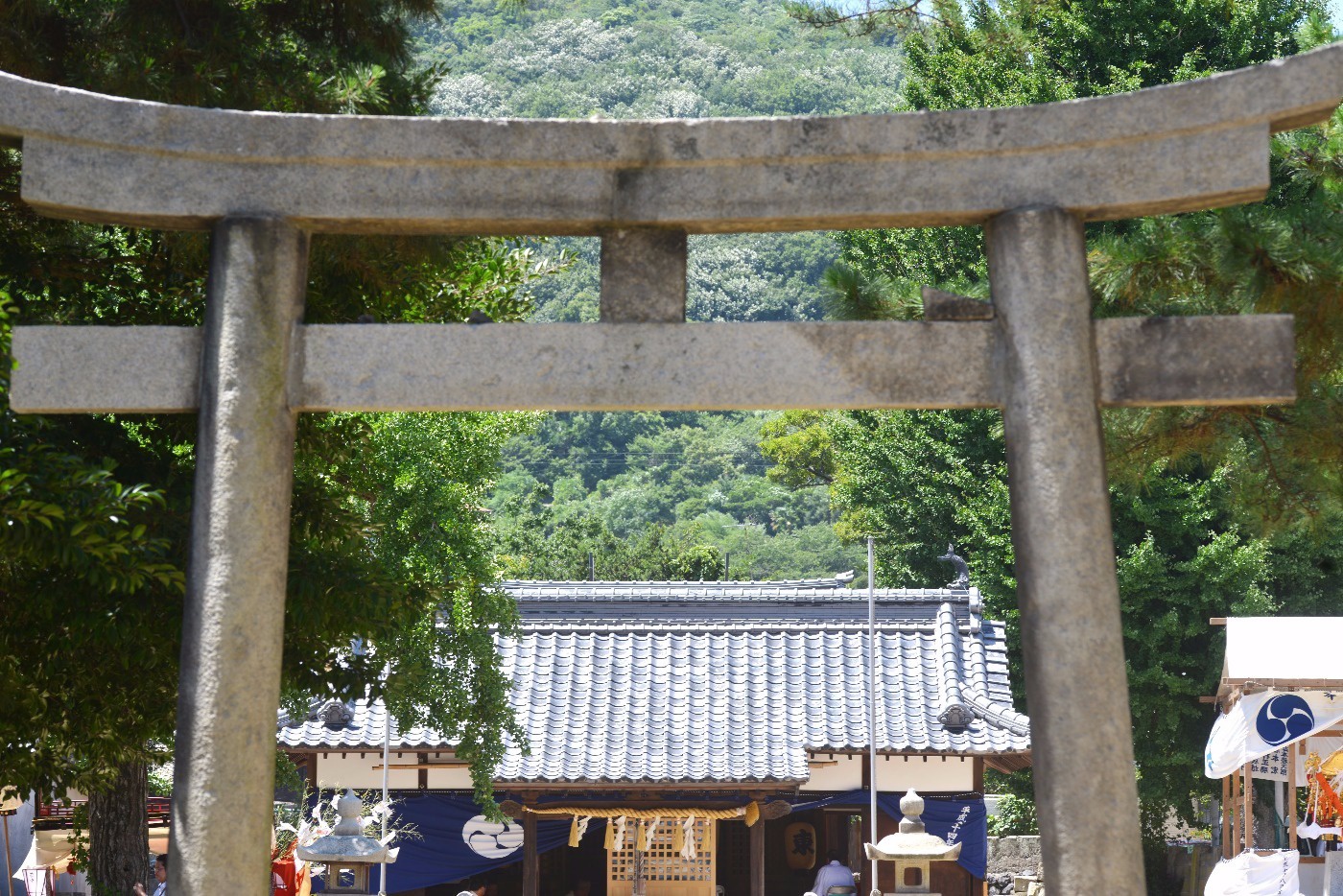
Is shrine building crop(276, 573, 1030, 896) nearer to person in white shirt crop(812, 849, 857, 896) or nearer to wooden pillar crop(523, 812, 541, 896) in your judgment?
wooden pillar crop(523, 812, 541, 896)

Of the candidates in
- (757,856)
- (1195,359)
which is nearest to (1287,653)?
(757,856)

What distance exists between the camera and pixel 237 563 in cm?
464

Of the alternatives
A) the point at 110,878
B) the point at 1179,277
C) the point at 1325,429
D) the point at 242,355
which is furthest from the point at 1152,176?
the point at 110,878

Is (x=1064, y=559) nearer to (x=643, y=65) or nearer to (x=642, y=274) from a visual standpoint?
(x=642, y=274)

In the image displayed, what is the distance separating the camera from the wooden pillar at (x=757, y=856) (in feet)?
46.1

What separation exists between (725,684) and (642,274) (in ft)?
37.5

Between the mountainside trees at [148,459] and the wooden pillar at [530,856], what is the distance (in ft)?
17.3

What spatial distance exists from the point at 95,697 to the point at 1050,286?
4.33 metres

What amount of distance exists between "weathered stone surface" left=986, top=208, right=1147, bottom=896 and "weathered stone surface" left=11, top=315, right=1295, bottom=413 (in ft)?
0.45

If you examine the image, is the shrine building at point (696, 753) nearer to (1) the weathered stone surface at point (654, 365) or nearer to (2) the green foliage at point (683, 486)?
(1) the weathered stone surface at point (654, 365)

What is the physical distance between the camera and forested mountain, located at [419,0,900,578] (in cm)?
4606

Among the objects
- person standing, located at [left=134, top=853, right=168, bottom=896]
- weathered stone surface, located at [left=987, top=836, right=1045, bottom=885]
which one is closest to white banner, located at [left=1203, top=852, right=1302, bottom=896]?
person standing, located at [left=134, top=853, right=168, bottom=896]

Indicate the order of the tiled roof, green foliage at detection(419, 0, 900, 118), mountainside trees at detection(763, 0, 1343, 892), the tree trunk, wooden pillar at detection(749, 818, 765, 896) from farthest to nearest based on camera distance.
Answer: green foliage at detection(419, 0, 900, 118)
mountainside trees at detection(763, 0, 1343, 892)
the tiled roof
wooden pillar at detection(749, 818, 765, 896)
the tree trunk

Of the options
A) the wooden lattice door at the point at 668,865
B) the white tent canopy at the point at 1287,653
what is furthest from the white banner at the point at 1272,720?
the wooden lattice door at the point at 668,865
